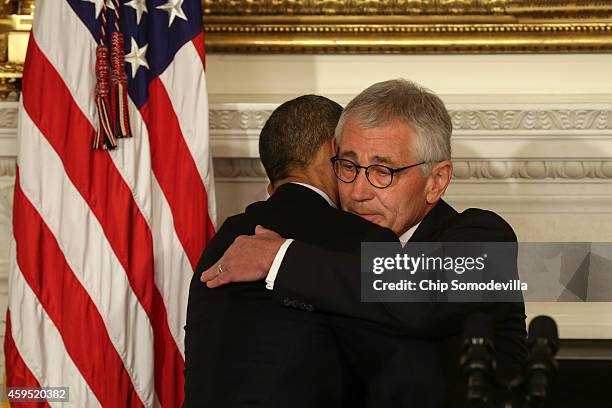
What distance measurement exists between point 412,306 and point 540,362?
2.53 feet

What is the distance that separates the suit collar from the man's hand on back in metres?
0.39

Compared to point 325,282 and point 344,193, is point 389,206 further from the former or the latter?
point 325,282

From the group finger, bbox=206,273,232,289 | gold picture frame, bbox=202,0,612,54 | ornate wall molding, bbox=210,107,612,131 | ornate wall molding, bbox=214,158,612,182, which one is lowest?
finger, bbox=206,273,232,289

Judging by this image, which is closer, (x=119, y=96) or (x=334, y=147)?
(x=334, y=147)

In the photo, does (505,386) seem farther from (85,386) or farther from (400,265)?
(85,386)

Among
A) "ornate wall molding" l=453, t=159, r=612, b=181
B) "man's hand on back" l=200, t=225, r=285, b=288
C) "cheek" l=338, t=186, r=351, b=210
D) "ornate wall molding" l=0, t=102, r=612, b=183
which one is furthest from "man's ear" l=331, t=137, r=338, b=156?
"ornate wall molding" l=453, t=159, r=612, b=181

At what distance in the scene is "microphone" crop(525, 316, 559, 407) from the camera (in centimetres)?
164

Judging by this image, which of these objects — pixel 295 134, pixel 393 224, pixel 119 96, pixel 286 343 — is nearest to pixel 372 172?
pixel 393 224

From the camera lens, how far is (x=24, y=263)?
3307mm

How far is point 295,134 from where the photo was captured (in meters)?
3.04

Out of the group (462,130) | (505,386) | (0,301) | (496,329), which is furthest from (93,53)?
(505,386)

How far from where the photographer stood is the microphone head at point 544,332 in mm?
1696

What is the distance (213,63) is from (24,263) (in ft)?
3.61

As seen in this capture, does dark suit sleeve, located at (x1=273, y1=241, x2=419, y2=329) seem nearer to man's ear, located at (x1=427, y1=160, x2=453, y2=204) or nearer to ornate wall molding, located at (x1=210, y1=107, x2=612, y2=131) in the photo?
man's ear, located at (x1=427, y1=160, x2=453, y2=204)
